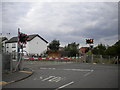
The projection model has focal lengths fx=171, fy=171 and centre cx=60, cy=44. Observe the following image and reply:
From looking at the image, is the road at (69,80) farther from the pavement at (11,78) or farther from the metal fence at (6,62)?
the metal fence at (6,62)

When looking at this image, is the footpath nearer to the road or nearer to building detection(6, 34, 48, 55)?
the road

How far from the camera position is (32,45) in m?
55.3

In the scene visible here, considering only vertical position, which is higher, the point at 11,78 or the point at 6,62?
the point at 6,62

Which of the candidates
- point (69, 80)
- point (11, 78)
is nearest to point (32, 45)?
point (11, 78)

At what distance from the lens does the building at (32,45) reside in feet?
178

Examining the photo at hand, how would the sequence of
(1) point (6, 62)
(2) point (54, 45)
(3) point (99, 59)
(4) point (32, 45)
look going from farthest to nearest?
(2) point (54, 45) → (4) point (32, 45) → (3) point (99, 59) → (1) point (6, 62)

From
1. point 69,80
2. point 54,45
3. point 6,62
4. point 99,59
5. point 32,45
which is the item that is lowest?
point 69,80

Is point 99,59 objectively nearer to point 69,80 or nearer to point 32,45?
point 69,80

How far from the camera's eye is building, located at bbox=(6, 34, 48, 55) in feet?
178

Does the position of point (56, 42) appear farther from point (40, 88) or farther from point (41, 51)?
point (40, 88)

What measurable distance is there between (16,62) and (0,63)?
2056 mm

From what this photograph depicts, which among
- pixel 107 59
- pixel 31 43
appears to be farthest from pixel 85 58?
pixel 31 43

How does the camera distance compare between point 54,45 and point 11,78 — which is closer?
point 11,78

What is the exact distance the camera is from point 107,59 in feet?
106
